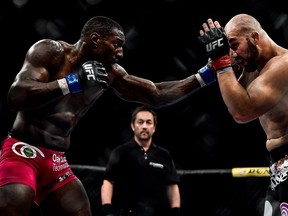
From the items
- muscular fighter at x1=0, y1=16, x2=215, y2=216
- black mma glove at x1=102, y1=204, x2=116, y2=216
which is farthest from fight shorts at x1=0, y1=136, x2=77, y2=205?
black mma glove at x1=102, y1=204, x2=116, y2=216

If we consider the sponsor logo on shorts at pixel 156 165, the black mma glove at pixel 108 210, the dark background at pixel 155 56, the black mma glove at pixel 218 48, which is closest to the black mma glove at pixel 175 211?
the sponsor logo on shorts at pixel 156 165

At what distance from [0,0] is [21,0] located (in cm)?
25

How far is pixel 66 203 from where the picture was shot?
7.43ft

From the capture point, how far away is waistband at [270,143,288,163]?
192 cm

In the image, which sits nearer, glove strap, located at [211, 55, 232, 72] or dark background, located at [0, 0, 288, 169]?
glove strap, located at [211, 55, 232, 72]

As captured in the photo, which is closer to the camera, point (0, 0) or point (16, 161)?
point (16, 161)

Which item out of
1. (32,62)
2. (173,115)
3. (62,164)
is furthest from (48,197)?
(173,115)

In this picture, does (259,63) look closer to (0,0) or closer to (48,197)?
(48,197)

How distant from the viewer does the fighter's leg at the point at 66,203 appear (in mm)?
2262

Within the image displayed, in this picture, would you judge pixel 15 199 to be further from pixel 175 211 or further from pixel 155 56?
pixel 155 56

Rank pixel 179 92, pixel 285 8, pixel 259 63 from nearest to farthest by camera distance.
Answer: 1. pixel 259 63
2. pixel 179 92
3. pixel 285 8

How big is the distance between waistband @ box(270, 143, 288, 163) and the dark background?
11.0 ft

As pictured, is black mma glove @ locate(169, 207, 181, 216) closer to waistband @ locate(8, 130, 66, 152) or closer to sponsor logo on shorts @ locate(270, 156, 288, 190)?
waistband @ locate(8, 130, 66, 152)

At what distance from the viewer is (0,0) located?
18.2ft
